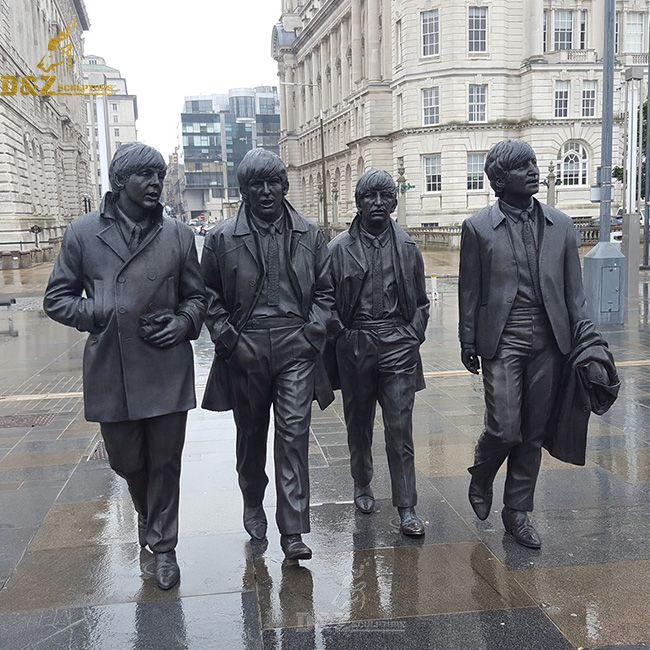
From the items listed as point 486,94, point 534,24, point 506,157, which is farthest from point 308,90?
point 506,157

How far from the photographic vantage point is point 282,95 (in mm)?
97625

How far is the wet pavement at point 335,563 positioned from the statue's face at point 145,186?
6.30 feet

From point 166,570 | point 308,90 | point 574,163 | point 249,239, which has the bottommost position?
point 166,570

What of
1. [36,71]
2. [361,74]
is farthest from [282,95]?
[36,71]

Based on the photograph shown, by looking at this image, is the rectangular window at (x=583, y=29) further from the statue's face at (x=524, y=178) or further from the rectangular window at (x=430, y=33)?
the statue's face at (x=524, y=178)

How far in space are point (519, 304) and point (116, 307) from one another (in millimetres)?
2130

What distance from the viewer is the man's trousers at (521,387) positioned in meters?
4.22

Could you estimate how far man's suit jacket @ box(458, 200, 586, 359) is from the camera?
4199 mm

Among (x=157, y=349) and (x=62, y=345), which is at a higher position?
(x=157, y=349)

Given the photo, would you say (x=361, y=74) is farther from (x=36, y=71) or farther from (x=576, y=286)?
(x=576, y=286)

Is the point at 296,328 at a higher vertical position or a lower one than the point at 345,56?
lower

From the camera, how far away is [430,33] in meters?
52.6

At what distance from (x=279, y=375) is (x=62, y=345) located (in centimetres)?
923

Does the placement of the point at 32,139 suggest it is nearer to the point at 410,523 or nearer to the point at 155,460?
the point at 155,460
